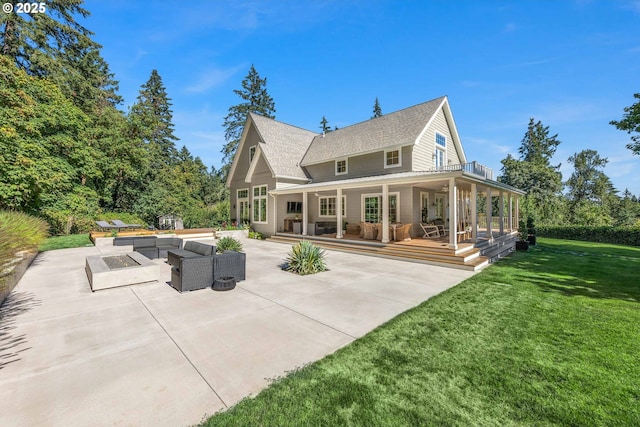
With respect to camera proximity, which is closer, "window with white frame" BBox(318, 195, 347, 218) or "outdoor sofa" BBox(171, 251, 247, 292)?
"outdoor sofa" BBox(171, 251, 247, 292)

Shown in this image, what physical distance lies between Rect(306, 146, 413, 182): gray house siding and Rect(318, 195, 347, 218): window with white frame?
1578 millimetres

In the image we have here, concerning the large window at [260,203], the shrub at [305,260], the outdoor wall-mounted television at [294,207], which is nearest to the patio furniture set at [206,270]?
the shrub at [305,260]

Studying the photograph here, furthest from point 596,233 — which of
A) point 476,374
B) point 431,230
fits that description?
point 476,374

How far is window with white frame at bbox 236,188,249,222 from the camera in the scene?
19331mm

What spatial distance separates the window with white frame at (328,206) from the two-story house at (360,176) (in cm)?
6

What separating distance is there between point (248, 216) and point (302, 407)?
57.4 ft

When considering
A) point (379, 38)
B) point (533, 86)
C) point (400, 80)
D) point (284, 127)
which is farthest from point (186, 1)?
point (533, 86)

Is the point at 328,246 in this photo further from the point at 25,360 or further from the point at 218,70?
the point at 218,70

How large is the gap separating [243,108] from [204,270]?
33.5m

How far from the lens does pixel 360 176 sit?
15766 millimetres

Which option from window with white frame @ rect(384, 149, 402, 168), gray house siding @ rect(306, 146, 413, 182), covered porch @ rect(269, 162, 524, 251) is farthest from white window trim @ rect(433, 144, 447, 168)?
window with white frame @ rect(384, 149, 402, 168)

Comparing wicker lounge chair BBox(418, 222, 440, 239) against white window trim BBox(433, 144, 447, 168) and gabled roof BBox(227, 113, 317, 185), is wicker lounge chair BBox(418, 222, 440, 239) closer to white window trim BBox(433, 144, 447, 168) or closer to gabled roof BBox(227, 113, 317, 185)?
white window trim BBox(433, 144, 447, 168)

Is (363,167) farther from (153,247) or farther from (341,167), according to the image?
(153,247)

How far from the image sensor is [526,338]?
12.8 feet
